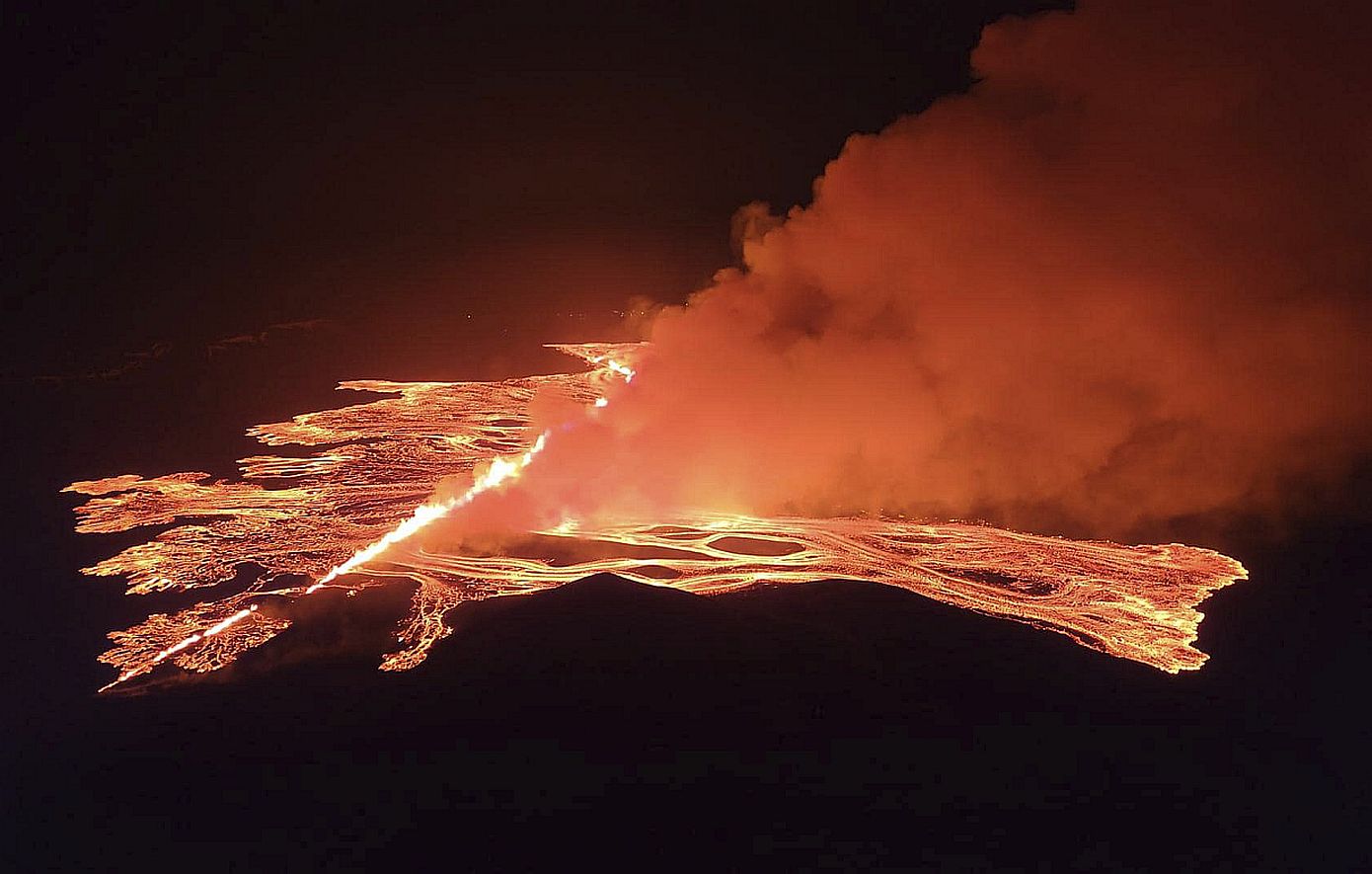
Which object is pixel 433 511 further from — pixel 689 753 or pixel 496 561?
pixel 689 753

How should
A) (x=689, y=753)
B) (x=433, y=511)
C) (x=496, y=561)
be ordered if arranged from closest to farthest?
(x=689, y=753) → (x=496, y=561) → (x=433, y=511)

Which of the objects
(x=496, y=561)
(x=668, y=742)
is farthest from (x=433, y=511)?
(x=668, y=742)

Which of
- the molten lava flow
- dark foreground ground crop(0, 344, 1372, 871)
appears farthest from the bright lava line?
dark foreground ground crop(0, 344, 1372, 871)

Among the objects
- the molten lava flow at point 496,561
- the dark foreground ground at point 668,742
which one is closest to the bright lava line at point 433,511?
the molten lava flow at point 496,561

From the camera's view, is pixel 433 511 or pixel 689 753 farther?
pixel 433 511

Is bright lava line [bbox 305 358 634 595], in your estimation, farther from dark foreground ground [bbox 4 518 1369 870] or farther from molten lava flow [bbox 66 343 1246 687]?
dark foreground ground [bbox 4 518 1369 870]

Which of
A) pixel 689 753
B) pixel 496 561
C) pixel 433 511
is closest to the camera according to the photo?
pixel 689 753

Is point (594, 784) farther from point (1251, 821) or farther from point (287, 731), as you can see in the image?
point (1251, 821)

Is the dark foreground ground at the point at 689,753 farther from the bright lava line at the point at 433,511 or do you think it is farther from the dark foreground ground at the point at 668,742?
the bright lava line at the point at 433,511

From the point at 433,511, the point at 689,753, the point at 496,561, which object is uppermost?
the point at 433,511
